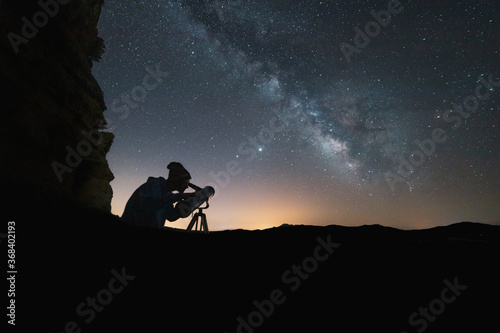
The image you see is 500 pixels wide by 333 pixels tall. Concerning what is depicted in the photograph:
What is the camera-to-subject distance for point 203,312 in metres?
1.97

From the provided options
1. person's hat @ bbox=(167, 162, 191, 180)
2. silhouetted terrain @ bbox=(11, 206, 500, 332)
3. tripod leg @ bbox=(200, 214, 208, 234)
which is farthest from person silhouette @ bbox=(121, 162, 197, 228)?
silhouetted terrain @ bbox=(11, 206, 500, 332)

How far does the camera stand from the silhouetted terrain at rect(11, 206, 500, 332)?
186 centimetres

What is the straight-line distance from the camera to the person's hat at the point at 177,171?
5.22 m

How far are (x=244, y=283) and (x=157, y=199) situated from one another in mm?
3075

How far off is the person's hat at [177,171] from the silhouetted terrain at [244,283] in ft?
9.27

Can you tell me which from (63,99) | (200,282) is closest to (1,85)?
(63,99)

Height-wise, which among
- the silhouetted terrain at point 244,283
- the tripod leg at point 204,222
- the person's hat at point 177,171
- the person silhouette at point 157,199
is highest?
the person's hat at point 177,171

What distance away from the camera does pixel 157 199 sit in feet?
15.2

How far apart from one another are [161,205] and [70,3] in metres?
3.79

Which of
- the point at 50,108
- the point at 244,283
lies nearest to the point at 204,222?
the point at 244,283

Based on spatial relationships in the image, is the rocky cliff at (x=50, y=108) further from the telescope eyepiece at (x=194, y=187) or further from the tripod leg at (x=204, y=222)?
the tripod leg at (x=204, y=222)

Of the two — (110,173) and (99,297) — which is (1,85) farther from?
(99,297)

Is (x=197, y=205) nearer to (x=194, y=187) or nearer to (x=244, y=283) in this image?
(x=194, y=187)

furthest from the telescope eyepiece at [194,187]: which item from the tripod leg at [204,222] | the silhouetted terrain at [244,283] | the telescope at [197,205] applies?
the silhouetted terrain at [244,283]
